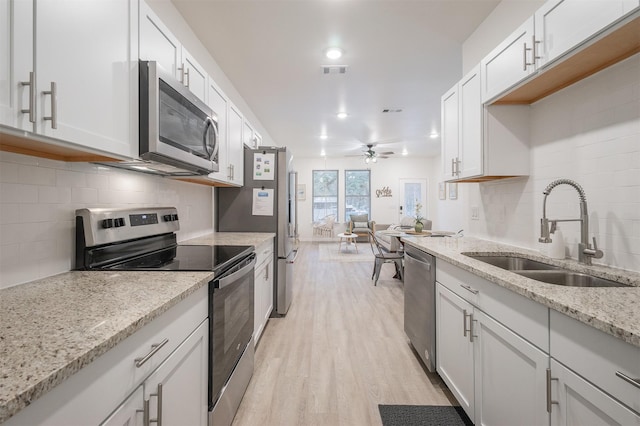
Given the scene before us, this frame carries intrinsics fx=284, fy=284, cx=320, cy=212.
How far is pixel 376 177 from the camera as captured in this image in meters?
9.48

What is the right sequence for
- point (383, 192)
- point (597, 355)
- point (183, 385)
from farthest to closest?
1. point (383, 192)
2. point (183, 385)
3. point (597, 355)

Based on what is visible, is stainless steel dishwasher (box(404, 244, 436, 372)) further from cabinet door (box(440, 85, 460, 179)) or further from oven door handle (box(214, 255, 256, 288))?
oven door handle (box(214, 255, 256, 288))

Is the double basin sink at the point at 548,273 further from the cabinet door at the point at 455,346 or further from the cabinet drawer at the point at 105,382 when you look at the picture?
the cabinet drawer at the point at 105,382

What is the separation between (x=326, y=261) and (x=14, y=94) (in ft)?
18.7

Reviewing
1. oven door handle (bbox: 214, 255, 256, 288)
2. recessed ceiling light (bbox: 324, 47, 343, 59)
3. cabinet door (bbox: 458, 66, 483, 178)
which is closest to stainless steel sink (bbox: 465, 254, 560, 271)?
cabinet door (bbox: 458, 66, 483, 178)

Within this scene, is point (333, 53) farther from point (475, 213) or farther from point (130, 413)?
point (130, 413)

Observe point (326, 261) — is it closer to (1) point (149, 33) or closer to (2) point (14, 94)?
(1) point (149, 33)

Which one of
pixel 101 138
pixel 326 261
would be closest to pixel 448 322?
pixel 101 138

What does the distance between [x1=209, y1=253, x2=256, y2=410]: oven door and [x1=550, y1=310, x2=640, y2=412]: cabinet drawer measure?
1.33 m

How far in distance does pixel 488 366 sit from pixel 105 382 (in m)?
1.46

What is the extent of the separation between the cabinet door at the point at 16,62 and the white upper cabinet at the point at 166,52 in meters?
0.55

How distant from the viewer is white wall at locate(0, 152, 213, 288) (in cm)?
103

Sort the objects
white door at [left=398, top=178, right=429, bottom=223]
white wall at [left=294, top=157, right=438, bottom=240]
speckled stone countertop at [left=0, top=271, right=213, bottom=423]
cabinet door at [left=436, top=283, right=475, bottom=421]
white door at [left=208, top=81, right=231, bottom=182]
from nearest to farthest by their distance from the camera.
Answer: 1. speckled stone countertop at [left=0, top=271, right=213, bottom=423]
2. cabinet door at [left=436, top=283, right=475, bottom=421]
3. white door at [left=208, top=81, right=231, bottom=182]
4. white wall at [left=294, top=157, right=438, bottom=240]
5. white door at [left=398, top=178, right=429, bottom=223]

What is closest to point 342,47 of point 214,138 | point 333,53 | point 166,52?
point 333,53
